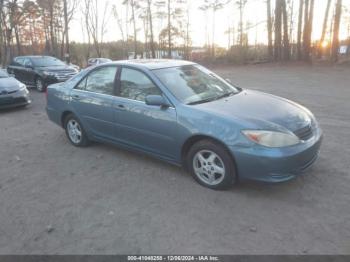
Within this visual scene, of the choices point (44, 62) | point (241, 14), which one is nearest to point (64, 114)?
point (44, 62)

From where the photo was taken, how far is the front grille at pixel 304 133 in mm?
3571

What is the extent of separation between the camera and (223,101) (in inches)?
161

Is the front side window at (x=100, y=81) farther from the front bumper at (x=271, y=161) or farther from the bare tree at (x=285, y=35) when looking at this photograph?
the bare tree at (x=285, y=35)

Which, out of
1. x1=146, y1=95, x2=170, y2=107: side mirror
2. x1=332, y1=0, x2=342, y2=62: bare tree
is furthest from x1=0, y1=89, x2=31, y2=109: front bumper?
x1=332, y1=0, x2=342, y2=62: bare tree

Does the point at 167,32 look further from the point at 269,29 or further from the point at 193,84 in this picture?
the point at 193,84

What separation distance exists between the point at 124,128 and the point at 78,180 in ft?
3.25

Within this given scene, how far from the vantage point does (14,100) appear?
8.88 metres

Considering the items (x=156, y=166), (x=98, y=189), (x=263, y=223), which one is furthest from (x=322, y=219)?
(x=98, y=189)

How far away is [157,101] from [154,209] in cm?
139

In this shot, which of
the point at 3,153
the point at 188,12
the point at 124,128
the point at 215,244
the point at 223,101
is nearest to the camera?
the point at 215,244

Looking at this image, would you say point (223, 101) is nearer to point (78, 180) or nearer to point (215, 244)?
point (215, 244)

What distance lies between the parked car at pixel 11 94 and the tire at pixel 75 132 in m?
4.13

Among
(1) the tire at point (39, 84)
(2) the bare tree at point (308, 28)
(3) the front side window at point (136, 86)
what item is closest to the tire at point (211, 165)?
(3) the front side window at point (136, 86)

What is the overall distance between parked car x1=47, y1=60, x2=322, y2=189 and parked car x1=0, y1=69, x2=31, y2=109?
4.43 meters
